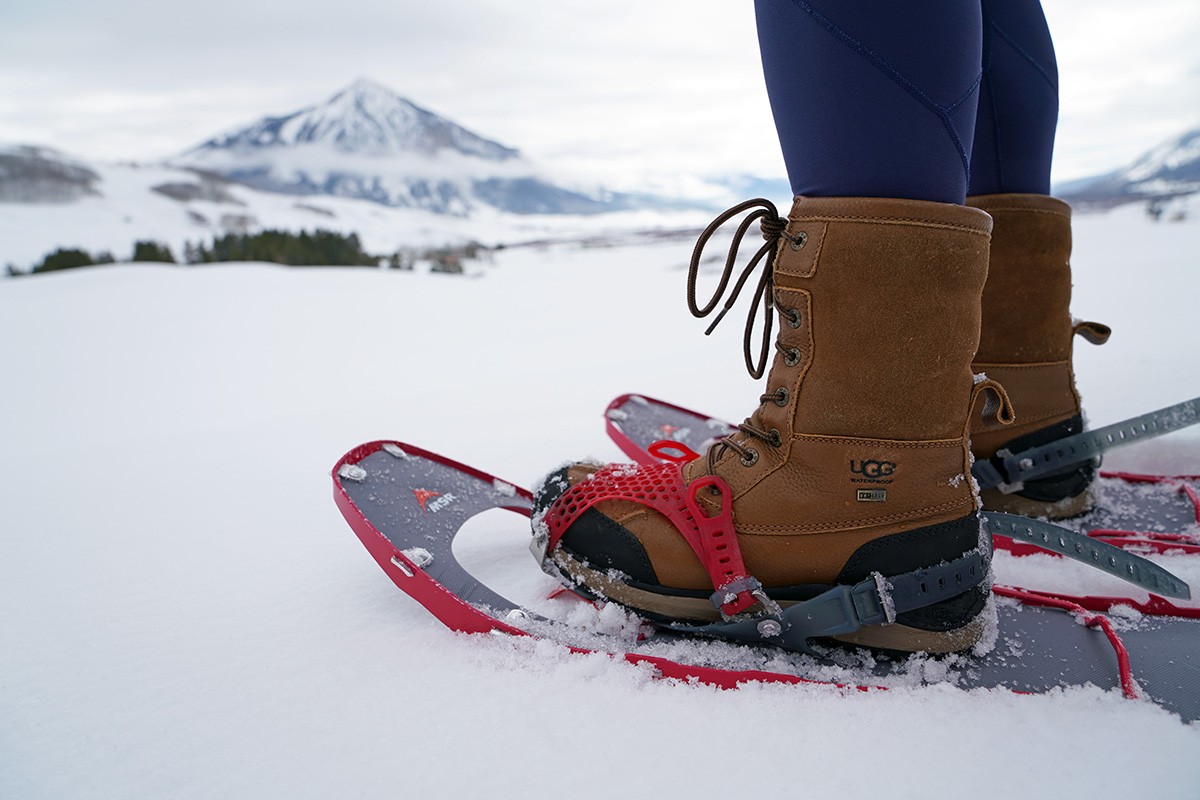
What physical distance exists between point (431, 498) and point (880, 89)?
838 millimetres

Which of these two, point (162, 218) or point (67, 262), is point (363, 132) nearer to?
point (162, 218)

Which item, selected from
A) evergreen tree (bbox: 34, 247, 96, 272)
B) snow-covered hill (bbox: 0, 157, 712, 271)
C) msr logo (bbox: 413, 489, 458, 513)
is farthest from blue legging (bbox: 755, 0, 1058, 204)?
snow-covered hill (bbox: 0, 157, 712, 271)

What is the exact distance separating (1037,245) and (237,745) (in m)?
1.40

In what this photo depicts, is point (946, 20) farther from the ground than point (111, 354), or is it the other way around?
point (946, 20)

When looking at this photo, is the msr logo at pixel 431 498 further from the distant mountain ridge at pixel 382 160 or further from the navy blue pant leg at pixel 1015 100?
the distant mountain ridge at pixel 382 160

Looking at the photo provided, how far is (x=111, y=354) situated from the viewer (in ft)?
11.3

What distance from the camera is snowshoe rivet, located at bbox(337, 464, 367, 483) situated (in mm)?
960

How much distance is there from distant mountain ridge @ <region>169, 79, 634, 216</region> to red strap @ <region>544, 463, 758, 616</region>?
328 ft

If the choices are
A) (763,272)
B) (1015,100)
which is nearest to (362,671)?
(763,272)

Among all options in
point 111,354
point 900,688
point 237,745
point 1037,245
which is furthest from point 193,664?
point 111,354

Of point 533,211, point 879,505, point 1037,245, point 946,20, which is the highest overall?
point 533,211

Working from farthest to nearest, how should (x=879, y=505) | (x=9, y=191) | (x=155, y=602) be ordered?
1. (x=9, y=191)
2. (x=155, y=602)
3. (x=879, y=505)

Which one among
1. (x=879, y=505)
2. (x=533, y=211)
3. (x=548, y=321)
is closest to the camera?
(x=879, y=505)

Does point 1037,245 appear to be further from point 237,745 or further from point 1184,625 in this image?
point 237,745
